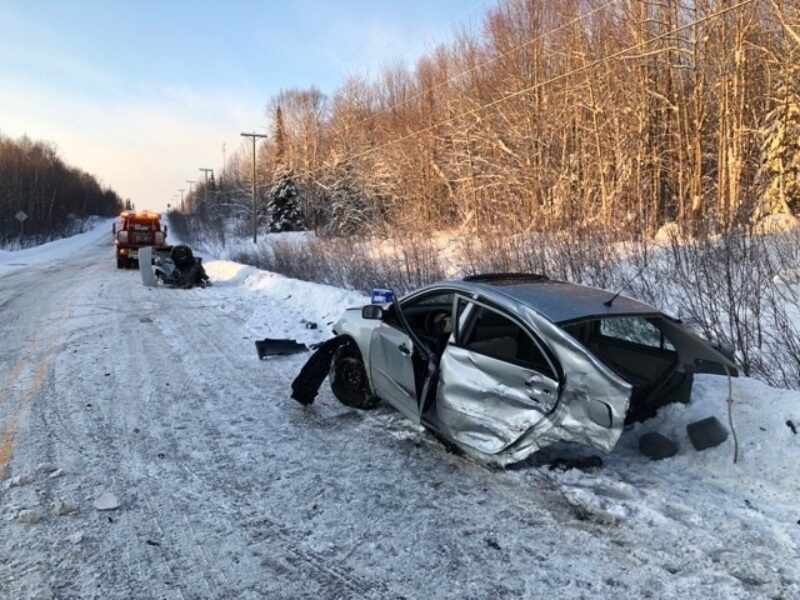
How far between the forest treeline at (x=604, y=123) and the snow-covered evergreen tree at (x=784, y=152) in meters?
0.04

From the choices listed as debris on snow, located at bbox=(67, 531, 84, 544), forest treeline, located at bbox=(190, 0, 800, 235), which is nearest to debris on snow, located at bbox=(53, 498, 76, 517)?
debris on snow, located at bbox=(67, 531, 84, 544)

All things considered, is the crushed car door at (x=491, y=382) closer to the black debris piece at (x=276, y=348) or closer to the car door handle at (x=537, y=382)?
the car door handle at (x=537, y=382)

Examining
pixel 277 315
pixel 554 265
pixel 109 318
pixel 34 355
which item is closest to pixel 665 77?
pixel 554 265

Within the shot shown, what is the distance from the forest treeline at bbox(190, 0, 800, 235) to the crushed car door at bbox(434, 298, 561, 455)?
5.59 meters

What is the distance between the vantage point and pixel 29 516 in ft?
11.5

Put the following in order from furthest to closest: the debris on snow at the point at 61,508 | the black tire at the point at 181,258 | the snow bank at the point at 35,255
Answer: the snow bank at the point at 35,255 < the black tire at the point at 181,258 < the debris on snow at the point at 61,508

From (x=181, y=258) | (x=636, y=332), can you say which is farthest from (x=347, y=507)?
(x=181, y=258)

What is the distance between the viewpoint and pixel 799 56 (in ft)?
55.7

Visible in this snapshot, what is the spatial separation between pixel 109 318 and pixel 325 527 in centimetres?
914

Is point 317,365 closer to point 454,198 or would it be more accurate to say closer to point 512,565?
point 512,565

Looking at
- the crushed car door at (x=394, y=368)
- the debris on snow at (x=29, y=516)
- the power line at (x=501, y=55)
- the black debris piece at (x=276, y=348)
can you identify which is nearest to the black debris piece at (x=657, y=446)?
the crushed car door at (x=394, y=368)

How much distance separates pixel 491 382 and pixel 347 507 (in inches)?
52.7

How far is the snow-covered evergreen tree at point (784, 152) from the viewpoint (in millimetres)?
17328

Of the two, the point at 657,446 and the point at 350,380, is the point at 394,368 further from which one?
the point at 657,446
